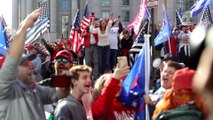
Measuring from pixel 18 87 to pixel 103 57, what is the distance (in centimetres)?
1197

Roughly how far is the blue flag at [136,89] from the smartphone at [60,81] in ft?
2.21

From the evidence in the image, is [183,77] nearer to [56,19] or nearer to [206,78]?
[206,78]

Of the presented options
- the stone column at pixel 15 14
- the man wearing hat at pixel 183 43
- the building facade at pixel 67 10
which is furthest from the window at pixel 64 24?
the man wearing hat at pixel 183 43

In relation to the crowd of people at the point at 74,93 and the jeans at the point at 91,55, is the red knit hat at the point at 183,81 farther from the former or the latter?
the jeans at the point at 91,55

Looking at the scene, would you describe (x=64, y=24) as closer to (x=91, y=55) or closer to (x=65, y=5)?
(x=65, y=5)

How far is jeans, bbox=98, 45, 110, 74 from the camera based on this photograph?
50.3 feet

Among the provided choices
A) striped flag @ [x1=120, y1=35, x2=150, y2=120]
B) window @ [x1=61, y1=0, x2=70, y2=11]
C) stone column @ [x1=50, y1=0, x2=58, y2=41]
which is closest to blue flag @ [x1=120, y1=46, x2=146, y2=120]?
striped flag @ [x1=120, y1=35, x2=150, y2=120]

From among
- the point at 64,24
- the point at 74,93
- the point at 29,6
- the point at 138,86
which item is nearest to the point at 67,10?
the point at 64,24

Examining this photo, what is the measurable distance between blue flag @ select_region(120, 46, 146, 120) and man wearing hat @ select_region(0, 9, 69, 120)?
1065mm

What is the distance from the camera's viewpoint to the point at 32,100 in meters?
3.88

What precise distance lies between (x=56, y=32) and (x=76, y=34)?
181ft

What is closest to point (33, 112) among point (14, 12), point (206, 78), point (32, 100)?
point (32, 100)

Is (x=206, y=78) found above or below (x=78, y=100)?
above

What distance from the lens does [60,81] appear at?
173 inches
